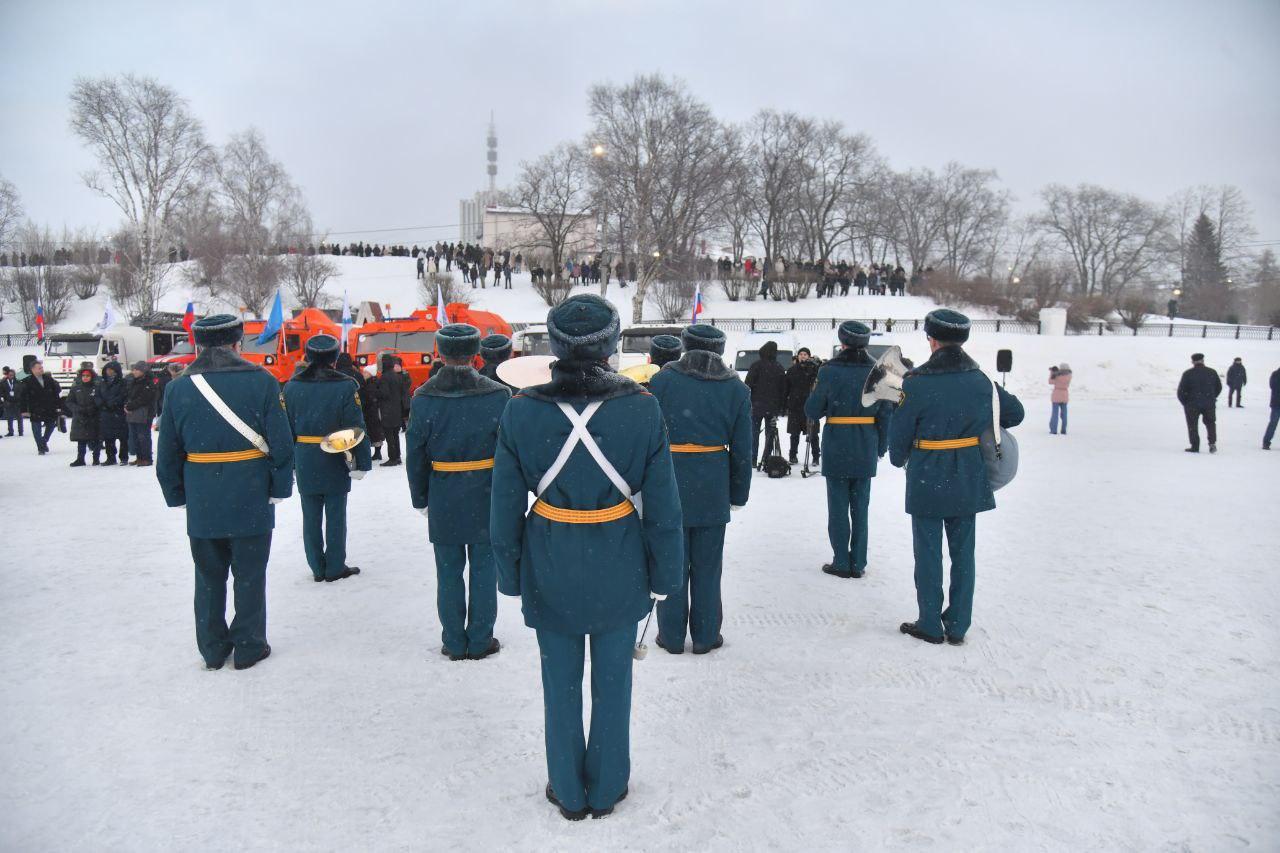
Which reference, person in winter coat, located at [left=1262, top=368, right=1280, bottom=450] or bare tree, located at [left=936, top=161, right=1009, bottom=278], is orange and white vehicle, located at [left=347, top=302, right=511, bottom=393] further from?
bare tree, located at [left=936, top=161, right=1009, bottom=278]

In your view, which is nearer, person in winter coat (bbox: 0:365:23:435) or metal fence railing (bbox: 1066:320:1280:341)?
person in winter coat (bbox: 0:365:23:435)

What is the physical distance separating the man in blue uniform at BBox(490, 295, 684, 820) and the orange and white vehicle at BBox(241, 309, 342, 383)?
19.1 meters

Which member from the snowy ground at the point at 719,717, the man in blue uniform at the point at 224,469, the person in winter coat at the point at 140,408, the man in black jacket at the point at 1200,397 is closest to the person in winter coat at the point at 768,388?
the snowy ground at the point at 719,717

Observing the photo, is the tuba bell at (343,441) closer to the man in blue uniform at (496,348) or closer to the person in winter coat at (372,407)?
the man in blue uniform at (496,348)

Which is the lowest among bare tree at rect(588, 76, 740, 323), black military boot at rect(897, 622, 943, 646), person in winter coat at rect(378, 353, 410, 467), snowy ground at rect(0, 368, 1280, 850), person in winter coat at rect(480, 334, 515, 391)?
snowy ground at rect(0, 368, 1280, 850)

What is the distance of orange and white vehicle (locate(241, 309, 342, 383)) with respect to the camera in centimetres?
2031

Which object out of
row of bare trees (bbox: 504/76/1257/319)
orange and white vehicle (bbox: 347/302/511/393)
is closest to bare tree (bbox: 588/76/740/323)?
row of bare trees (bbox: 504/76/1257/319)

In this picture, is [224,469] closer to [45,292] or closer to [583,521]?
[583,521]

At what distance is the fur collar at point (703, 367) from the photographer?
4887 millimetres

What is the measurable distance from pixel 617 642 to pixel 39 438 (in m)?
15.7

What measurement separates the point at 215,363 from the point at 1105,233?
7497cm

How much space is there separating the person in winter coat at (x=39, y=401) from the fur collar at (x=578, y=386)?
15.5m

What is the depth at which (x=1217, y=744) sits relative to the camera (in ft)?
12.3

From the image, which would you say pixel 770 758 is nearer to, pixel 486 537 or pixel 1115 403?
pixel 486 537
